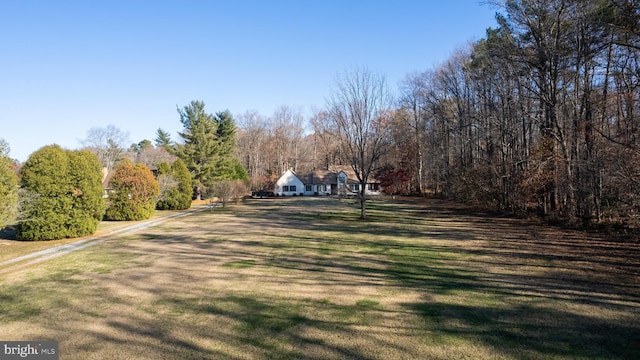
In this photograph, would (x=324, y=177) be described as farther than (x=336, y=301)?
Yes

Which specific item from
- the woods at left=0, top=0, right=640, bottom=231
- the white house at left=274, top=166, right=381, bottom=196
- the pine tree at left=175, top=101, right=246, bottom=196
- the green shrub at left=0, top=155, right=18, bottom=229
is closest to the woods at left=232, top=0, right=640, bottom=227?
the woods at left=0, top=0, right=640, bottom=231

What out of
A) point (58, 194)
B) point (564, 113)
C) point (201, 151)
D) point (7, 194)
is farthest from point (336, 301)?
point (201, 151)

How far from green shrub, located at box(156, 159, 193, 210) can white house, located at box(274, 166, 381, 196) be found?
22.8 metres

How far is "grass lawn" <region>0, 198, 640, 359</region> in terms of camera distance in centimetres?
454

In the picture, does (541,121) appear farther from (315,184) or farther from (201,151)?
(315,184)

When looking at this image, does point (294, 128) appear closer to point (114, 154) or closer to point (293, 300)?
point (114, 154)

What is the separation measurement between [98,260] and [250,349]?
8.30 meters

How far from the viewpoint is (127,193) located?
21297mm
